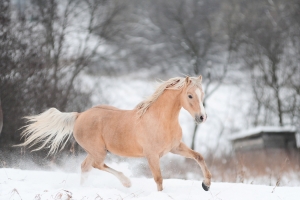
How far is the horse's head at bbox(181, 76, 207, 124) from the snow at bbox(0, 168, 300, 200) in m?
0.84

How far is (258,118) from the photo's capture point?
17875 millimetres

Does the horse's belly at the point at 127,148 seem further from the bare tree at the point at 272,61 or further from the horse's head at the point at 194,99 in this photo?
the bare tree at the point at 272,61

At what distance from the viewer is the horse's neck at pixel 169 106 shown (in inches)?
198

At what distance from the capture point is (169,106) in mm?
5066

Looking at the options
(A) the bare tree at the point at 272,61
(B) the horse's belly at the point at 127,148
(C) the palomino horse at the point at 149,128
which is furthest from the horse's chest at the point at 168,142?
(A) the bare tree at the point at 272,61

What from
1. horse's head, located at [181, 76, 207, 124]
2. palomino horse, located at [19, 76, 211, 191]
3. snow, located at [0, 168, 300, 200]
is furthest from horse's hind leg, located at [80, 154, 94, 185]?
horse's head, located at [181, 76, 207, 124]

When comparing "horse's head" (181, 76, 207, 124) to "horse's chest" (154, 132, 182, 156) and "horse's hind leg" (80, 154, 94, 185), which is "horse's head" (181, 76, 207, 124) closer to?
"horse's chest" (154, 132, 182, 156)

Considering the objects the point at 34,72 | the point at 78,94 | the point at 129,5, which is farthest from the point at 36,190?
the point at 129,5

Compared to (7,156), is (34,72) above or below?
above

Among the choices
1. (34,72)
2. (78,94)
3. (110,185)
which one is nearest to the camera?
(110,185)

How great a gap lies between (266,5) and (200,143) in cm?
747

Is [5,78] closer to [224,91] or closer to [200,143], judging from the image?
[200,143]

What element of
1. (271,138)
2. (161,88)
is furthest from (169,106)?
(271,138)

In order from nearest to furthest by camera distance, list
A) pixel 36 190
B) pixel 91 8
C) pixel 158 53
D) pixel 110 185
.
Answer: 1. pixel 36 190
2. pixel 110 185
3. pixel 91 8
4. pixel 158 53
